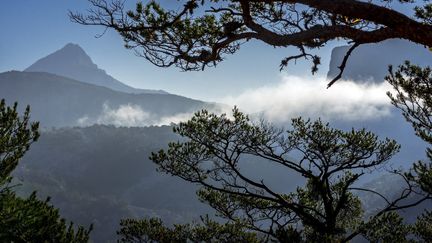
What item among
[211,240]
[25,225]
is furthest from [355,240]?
[25,225]

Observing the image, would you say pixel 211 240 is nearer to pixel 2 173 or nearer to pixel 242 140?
pixel 242 140

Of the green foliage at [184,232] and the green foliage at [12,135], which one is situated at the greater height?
the green foliage at [12,135]

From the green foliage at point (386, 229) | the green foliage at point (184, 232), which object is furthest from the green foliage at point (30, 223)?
the green foliage at point (386, 229)

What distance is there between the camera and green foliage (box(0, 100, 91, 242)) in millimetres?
9281

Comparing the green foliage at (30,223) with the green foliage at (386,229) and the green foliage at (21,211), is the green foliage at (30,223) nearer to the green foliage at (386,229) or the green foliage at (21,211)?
the green foliage at (21,211)

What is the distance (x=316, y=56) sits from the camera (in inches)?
314

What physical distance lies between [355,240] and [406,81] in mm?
133392

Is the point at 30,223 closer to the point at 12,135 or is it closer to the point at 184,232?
the point at 12,135

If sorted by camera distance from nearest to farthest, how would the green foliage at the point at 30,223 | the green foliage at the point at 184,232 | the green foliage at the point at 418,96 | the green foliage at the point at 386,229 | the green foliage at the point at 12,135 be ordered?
the green foliage at the point at 30,223 < the green foliage at the point at 418,96 < the green foliage at the point at 12,135 < the green foliage at the point at 386,229 < the green foliage at the point at 184,232

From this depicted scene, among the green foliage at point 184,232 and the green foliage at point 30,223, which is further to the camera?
the green foliage at point 184,232

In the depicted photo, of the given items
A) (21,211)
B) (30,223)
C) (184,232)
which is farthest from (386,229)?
(21,211)

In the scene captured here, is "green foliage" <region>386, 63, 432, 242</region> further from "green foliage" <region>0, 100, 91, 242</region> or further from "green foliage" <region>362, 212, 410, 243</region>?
"green foliage" <region>0, 100, 91, 242</region>

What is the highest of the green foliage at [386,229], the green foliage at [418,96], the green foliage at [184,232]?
the green foliage at [418,96]

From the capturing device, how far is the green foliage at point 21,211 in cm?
928
